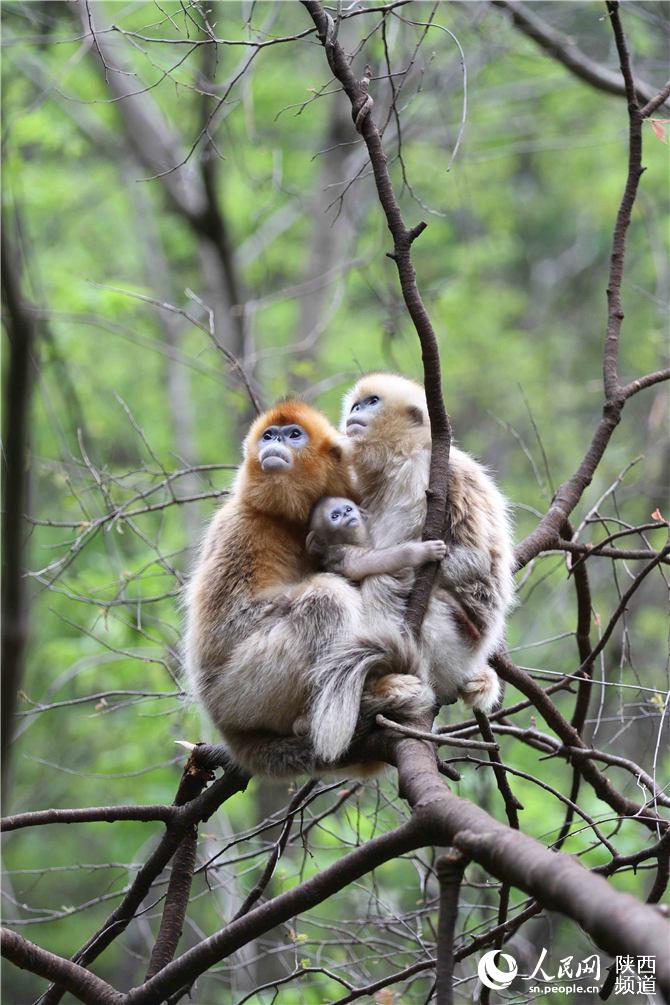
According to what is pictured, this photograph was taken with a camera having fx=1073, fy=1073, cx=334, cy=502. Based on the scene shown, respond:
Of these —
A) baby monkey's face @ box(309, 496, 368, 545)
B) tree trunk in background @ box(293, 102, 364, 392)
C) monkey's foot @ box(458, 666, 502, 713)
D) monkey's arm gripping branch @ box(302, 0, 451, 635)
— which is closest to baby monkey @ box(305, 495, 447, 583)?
baby monkey's face @ box(309, 496, 368, 545)

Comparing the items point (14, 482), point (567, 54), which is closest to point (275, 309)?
point (567, 54)

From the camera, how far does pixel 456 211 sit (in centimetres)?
1180

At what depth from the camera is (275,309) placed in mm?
13391

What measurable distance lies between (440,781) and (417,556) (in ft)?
2.76

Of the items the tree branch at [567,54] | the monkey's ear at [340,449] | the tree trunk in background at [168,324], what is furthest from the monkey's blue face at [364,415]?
the tree trunk in background at [168,324]

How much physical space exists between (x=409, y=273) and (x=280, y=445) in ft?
3.24

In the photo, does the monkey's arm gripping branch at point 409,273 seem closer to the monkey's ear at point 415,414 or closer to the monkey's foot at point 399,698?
the monkey's foot at point 399,698

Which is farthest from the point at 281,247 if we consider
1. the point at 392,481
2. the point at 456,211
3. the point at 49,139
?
the point at 392,481

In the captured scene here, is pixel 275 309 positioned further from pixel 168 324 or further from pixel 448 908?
pixel 448 908

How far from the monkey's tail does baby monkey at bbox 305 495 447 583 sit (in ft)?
0.72

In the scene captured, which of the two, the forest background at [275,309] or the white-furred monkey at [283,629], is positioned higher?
the forest background at [275,309]

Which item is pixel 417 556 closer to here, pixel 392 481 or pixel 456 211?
pixel 392 481

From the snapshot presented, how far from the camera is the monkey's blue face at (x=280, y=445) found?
3479 millimetres

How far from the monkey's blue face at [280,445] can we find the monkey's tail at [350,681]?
2.25 feet
